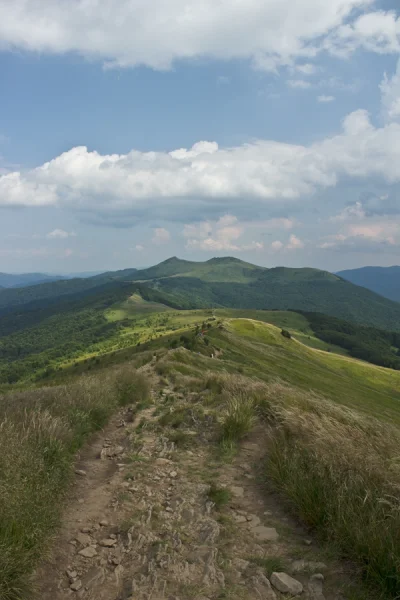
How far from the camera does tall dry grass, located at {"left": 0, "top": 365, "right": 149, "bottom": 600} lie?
14.3 feet

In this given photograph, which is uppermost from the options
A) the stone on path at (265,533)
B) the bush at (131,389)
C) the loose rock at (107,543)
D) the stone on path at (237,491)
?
the stone on path at (265,533)

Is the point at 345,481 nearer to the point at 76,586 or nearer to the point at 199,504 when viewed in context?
the point at 199,504

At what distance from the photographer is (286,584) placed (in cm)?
449

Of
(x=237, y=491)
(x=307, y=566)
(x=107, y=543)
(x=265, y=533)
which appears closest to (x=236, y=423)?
(x=237, y=491)

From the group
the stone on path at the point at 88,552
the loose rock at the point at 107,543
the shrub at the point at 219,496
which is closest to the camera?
the stone on path at the point at 88,552

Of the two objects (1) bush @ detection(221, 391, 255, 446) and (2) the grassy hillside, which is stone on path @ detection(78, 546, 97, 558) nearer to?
(2) the grassy hillside

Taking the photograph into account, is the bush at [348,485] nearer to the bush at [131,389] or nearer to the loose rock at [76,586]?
the loose rock at [76,586]

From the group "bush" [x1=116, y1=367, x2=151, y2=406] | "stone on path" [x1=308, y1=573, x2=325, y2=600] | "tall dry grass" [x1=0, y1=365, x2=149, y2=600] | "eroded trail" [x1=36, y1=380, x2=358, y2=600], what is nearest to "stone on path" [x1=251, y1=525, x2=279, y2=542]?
"eroded trail" [x1=36, y1=380, x2=358, y2=600]

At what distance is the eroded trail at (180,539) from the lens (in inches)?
179

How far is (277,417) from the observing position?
32.2 ft

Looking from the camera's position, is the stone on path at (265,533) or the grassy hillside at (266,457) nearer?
the grassy hillside at (266,457)

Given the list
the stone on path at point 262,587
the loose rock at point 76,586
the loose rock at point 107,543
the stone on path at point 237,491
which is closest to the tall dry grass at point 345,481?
the stone on path at point 237,491

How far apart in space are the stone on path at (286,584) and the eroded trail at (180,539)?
0.01 metres

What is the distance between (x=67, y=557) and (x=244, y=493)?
328cm
